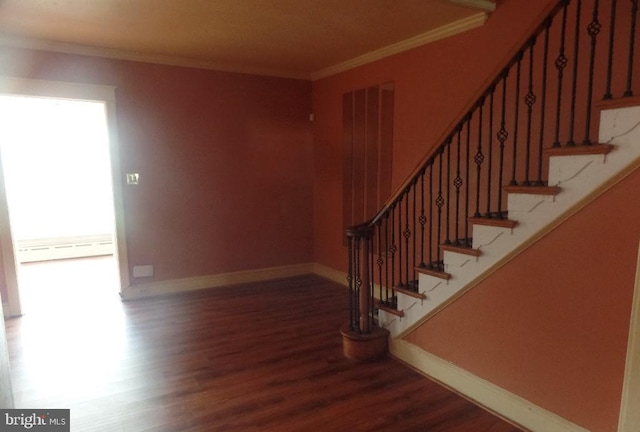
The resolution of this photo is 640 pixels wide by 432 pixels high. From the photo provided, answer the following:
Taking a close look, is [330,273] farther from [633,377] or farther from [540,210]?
[633,377]

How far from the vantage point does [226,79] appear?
5055 mm

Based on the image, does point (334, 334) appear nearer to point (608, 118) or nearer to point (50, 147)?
point (608, 118)

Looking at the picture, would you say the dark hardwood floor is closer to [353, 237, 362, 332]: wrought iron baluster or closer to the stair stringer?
[353, 237, 362, 332]: wrought iron baluster

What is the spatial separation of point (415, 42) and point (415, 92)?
1.56 ft

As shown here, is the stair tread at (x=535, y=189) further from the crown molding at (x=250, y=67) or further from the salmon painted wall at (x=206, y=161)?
the salmon painted wall at (x=206, y=161)

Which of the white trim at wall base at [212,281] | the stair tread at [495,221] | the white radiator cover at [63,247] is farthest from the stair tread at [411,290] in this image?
the white radiator cover at [63,247]

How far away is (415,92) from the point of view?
400 cm

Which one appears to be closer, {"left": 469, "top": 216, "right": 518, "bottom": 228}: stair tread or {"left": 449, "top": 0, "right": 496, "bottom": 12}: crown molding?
{"left": 469, "top": 216, "right": 518, "bottom": 228}: stair tread

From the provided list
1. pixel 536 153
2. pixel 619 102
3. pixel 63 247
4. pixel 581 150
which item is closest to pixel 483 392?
pixel 581 150

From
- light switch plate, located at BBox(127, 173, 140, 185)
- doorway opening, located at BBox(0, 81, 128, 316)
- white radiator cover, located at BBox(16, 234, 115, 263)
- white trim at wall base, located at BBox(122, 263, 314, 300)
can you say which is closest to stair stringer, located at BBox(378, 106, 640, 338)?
white trim at wall base, located at BBox(122, 263, 314, 300)

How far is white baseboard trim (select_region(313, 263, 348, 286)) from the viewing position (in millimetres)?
5322

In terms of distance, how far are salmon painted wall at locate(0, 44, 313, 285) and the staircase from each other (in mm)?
2325

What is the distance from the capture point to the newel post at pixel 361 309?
3.16m

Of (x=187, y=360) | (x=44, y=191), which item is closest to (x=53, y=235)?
(x=44, y=191)
